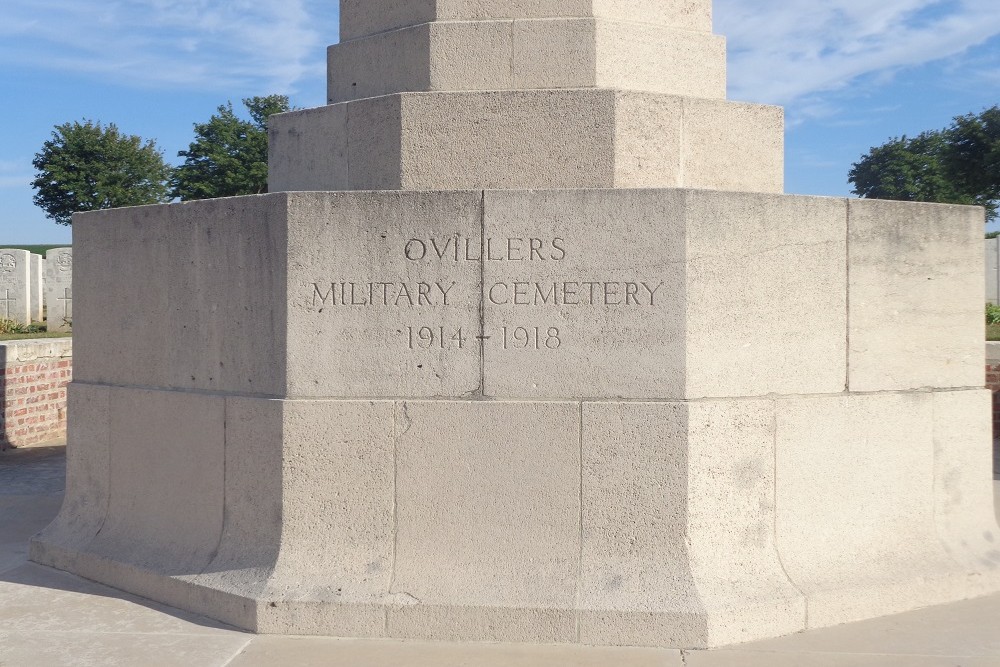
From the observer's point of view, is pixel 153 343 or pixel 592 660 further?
pixel 153 343

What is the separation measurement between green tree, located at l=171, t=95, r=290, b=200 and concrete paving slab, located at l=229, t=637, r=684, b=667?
3886 centimetres

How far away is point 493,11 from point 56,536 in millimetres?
4016

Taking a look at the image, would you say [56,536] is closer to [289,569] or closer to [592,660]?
[289,569]

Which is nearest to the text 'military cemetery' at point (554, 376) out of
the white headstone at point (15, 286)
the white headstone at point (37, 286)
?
the white headstone at point (15, 286)

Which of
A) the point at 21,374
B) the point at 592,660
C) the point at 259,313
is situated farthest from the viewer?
the point at 21,374

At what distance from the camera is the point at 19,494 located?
8320 millimetres

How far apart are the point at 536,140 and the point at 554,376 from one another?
1310mm

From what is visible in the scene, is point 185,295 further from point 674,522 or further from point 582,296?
point 674,522

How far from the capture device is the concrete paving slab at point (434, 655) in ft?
13.7

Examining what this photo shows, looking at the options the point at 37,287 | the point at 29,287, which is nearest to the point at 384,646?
the point at 29,287

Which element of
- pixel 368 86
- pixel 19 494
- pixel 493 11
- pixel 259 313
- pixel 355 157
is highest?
pixel 493 11

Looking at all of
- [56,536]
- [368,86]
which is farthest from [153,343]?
[368,86]

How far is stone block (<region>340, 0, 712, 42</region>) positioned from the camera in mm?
5465

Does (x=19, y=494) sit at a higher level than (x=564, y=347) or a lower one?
lower
